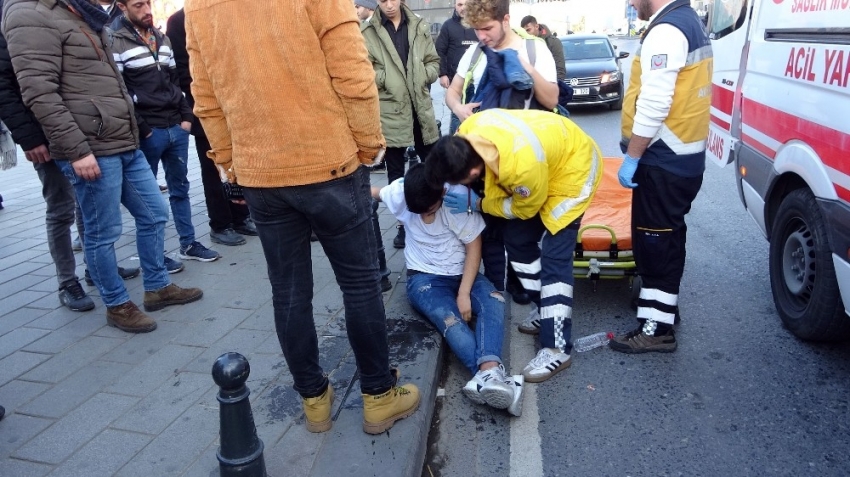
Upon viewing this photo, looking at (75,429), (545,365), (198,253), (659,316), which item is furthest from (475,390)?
(198,253)

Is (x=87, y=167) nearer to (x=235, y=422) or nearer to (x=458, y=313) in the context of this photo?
(x=235, y=422)

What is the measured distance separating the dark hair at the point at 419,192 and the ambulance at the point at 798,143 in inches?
70.9

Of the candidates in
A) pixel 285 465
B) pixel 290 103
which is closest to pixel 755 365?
pixel 285 465

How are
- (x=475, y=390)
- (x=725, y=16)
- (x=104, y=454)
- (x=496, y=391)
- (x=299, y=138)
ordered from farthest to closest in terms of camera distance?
(x=725, y=16) → (x=475, y=390) → (x=496, y=391) → (x=104, y=454) → (x=299, y=138)

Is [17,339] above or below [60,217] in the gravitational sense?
below

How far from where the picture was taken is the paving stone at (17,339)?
141 inches


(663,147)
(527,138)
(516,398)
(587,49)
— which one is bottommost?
(516,398)

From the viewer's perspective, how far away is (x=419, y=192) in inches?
127

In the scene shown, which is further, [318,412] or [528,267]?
[528,267]

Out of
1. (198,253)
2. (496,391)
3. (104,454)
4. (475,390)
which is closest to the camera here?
(104,454)

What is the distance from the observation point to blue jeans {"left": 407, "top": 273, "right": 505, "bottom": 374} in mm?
3262

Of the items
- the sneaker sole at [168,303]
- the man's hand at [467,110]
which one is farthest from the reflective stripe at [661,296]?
the sneaker sole at [168,303]

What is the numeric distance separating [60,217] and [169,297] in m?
0.86

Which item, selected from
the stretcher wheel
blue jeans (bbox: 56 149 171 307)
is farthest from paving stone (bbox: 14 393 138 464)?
the stretcher wheel
